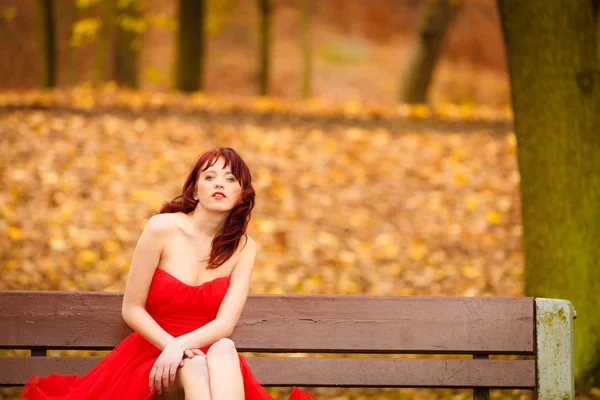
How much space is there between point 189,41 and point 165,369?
35.3 ft

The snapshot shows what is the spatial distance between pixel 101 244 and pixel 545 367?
464cm

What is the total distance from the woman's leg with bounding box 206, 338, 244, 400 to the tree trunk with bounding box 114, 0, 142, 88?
42.4ft

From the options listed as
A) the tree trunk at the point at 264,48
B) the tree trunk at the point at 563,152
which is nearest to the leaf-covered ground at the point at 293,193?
the tree trunk at the point at 563,152

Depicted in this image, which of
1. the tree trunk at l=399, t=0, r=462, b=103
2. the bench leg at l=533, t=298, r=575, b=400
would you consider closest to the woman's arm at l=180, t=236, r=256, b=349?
the bench leg at l=533, t=298, r=575, b=400

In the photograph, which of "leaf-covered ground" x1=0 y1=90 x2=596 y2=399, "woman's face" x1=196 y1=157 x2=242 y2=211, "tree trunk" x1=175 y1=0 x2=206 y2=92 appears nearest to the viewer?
"woman's face" x1=196 y1=157 x2=242 y2=211

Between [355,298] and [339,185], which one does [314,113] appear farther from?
[355,298]

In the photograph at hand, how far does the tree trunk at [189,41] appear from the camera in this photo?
42.5 feet

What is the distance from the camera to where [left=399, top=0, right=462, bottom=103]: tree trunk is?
12141 mm

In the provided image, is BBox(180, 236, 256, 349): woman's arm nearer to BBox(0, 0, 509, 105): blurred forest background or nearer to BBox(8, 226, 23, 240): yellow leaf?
BBox(8, 226, 23, 240): yellow leaf

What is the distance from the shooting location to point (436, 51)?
12453 millimetres

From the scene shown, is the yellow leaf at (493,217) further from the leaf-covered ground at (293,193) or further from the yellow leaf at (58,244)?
the yellow leaf at (58,244)

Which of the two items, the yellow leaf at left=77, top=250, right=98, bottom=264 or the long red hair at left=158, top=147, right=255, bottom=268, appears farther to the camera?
the yellow leaf at left=77, top=250, right=98, bottom=264

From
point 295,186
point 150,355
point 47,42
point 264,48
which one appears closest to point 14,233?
point 295,186

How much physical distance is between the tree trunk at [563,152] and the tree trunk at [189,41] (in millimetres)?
9115
